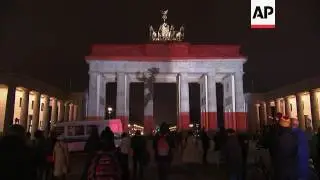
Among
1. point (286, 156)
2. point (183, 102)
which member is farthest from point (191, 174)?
point (183, 102)

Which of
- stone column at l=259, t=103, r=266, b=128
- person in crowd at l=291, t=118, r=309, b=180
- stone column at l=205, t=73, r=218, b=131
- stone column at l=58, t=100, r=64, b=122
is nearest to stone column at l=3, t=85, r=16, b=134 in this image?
stone column at l=58, t=100, r=64, b=122

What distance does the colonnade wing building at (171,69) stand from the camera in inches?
1767

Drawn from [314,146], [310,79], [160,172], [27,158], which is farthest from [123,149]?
[310,79]

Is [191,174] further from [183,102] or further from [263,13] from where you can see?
[183,102]

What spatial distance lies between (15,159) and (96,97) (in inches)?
1624

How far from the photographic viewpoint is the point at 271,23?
12.9 metres

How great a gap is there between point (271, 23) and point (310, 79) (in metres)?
28.6

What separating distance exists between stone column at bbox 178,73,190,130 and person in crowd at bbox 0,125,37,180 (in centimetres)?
3942

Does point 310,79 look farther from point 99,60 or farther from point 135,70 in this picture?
point 99,60

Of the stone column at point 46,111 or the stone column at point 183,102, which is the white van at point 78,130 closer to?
the stone column at point 183,102

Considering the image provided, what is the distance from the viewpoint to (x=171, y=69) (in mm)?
45250

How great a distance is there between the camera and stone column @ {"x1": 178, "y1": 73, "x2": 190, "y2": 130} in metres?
44.3

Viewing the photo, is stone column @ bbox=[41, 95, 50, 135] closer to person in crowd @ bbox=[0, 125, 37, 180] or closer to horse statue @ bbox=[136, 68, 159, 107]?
horse statue @ bbox=[136, 68, 159, 107]

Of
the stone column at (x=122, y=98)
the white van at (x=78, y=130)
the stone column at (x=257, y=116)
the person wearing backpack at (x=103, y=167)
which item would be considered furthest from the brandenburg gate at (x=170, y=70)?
the person wearing backpack at (x=103, y=167)
